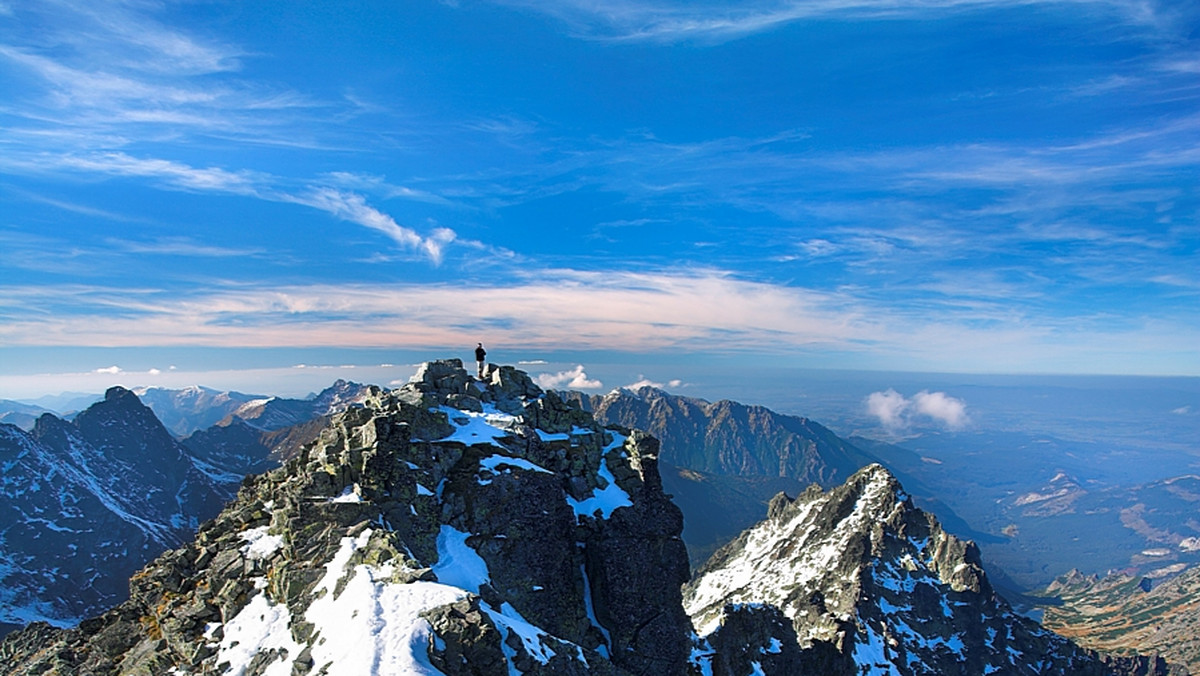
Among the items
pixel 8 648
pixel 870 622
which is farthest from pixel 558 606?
pixel 870 622

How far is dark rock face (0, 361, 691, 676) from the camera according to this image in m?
34.2

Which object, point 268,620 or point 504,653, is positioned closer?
point 504,653

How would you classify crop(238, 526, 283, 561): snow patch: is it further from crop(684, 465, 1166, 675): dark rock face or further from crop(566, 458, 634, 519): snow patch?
crop(684, 465, 1166, 675): dark rock face

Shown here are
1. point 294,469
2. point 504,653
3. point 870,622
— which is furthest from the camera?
point 870,622

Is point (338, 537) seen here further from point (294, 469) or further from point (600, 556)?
point (600, 556)

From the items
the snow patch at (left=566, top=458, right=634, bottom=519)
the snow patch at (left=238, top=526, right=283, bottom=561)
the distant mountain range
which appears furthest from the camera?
the snow patch at (left=566, top=458, right=634, bottom=519)

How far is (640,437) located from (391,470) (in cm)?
3180

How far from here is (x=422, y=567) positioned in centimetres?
3844

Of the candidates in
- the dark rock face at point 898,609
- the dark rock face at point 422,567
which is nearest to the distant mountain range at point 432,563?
the dark rock face at point 422,567

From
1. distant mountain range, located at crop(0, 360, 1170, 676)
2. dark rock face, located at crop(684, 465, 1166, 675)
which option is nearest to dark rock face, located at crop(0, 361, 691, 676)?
distant mountain range, located at crop(0, 360, 1170, 676)

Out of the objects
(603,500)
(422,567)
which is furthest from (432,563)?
(603,500)

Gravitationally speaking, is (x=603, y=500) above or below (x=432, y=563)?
above

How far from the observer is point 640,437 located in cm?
7325

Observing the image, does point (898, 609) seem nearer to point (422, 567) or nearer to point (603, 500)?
point (603, 500)
